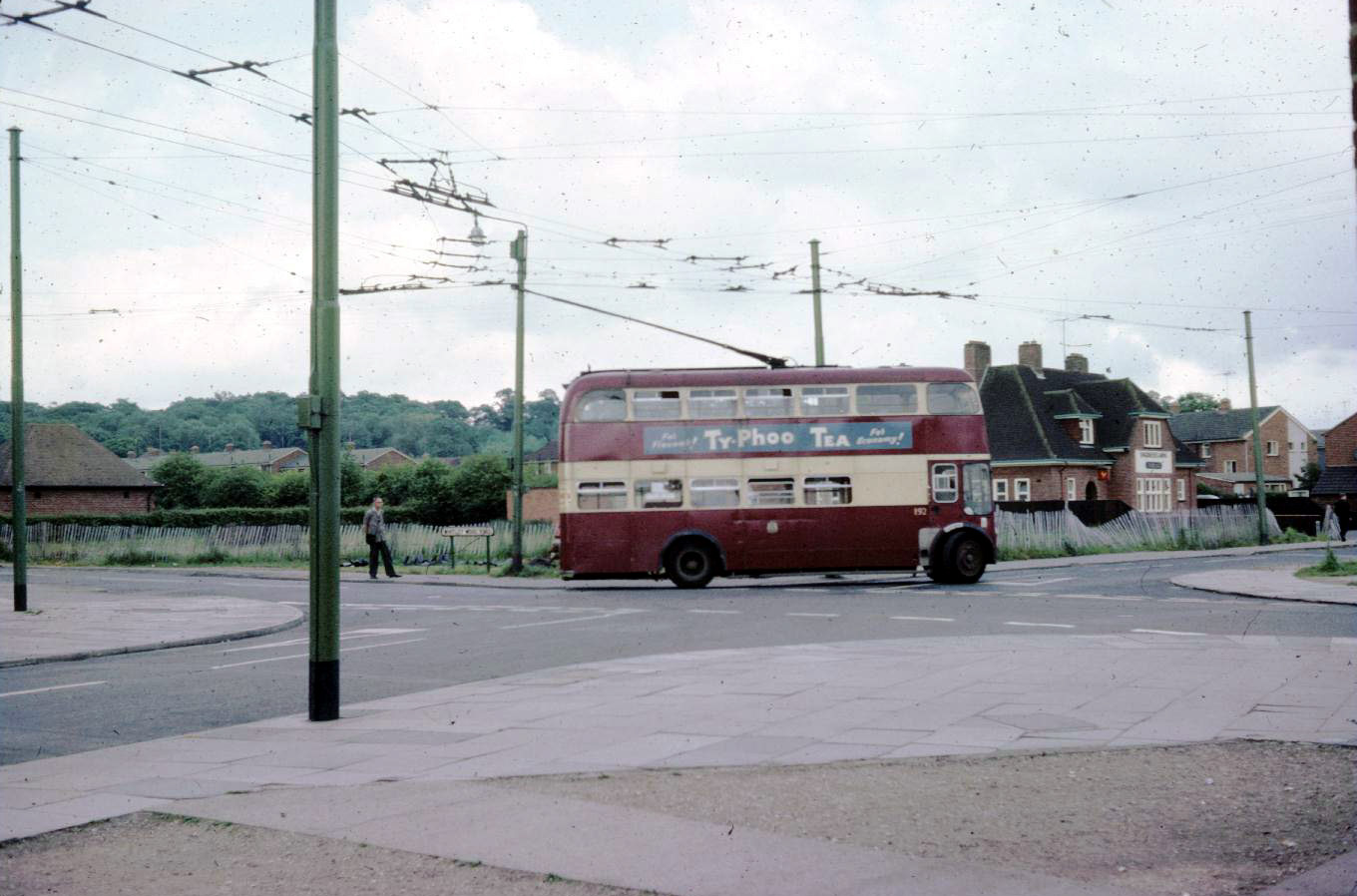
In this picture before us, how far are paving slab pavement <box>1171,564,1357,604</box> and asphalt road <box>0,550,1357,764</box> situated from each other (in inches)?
17.4

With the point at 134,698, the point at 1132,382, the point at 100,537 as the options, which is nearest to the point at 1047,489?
the point at 1132,382

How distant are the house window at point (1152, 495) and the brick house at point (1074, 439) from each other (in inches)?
1.9

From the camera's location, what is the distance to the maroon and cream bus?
23.2 m

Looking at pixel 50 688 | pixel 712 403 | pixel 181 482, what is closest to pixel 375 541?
pixel 712 403

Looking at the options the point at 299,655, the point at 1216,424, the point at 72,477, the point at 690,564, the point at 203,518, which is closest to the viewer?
the point at 299,655

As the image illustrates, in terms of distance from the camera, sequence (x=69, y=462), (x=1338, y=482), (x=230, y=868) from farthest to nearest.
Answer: (x=1338, y=482) < (x=69, y=462) < (x=230, y=868)

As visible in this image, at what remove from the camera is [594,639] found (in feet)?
46.5

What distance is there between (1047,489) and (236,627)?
143 feet

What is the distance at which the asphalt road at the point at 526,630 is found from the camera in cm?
935

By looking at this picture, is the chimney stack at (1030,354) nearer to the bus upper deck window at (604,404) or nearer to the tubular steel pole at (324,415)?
the bus upper deck window at (604,404)

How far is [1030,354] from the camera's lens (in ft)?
202

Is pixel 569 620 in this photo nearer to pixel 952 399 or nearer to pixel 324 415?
pixel 324 415

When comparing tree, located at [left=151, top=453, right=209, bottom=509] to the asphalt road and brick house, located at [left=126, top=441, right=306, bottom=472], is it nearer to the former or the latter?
brick house, located at [left=126, top=441, right=306, bottom=472]

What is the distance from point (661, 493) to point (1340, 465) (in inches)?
2530
